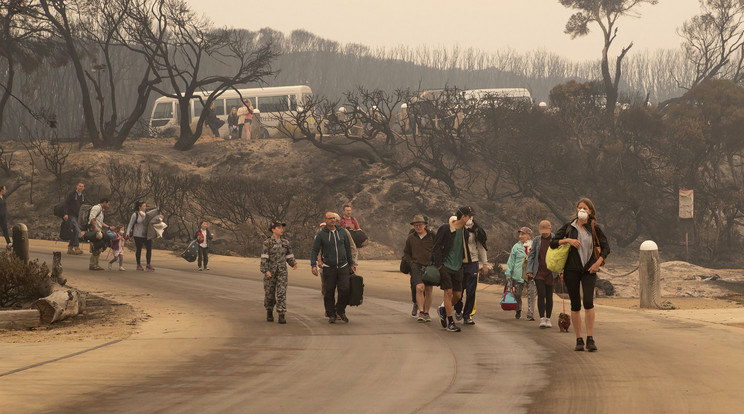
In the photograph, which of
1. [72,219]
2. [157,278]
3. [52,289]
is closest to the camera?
[52,289]

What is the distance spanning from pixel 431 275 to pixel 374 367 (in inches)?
139

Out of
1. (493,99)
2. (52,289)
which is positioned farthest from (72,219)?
(493,99)

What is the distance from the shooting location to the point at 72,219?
24547 millimetres

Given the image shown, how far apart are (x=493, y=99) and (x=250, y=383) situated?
38.0 m

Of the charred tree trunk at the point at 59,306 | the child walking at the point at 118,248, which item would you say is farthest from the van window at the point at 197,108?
the charred tree trunk at the point at 59,306

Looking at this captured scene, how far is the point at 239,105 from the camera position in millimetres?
55125

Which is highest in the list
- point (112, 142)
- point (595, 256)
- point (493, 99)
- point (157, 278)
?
point (493, 99)

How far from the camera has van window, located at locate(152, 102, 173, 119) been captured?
5731 cm

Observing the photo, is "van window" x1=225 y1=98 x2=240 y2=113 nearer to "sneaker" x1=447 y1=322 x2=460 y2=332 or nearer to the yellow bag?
"sneaker" x1=447 y1=322 x2=460 y2=332

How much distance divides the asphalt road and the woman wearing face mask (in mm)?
Result: 587

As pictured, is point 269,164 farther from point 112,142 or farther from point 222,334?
point 222,334

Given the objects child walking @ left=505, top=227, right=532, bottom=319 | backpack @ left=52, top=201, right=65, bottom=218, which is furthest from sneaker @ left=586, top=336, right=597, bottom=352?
backpack @ left=52, top=201, right=65, bottom=218

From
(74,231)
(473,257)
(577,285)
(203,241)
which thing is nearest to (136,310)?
(473,257)

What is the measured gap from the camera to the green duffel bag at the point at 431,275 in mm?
13227
